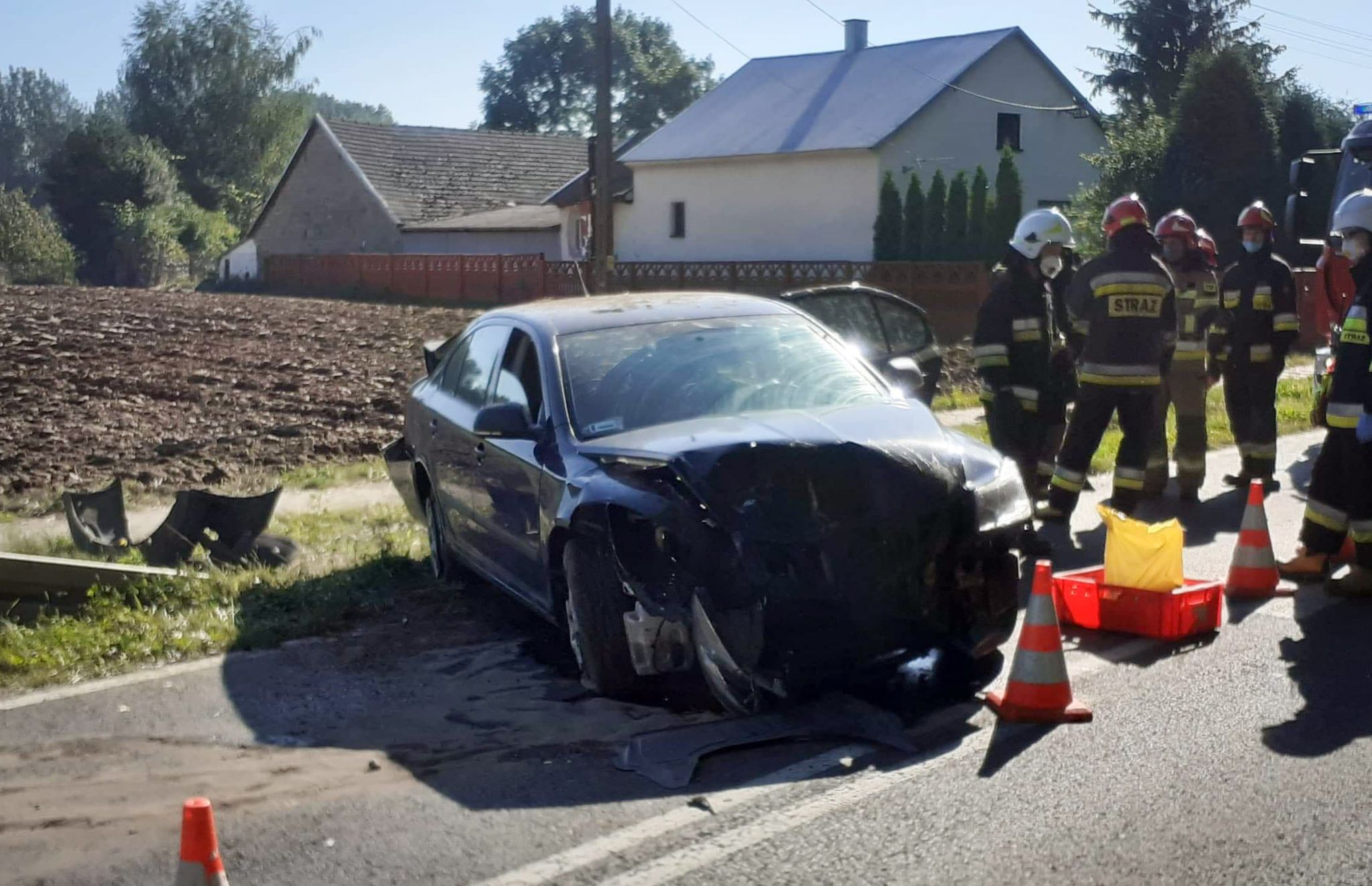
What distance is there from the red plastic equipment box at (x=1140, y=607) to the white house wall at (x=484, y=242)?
4180 centimetres

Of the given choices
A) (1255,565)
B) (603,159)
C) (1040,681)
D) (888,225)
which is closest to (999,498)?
(1040,681)

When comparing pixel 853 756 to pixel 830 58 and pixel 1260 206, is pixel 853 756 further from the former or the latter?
pixel 830 58

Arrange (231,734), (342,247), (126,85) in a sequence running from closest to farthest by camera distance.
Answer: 1. (231,734)
2. (342,247)
3. (126,85)

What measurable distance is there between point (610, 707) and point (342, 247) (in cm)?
5032

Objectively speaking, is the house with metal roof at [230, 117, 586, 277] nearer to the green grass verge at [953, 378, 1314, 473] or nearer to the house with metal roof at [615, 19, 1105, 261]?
the house with metal roof at [615, 19, 1105, 261]


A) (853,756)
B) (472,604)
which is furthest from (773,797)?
(472,604)

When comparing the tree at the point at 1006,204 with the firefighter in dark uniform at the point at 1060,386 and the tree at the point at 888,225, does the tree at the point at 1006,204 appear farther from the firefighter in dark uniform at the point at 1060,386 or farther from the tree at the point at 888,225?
the firefighter in dark uniform at the point at 1060,386

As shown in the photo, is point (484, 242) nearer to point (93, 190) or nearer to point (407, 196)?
point (407, 196)

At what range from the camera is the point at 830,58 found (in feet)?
148

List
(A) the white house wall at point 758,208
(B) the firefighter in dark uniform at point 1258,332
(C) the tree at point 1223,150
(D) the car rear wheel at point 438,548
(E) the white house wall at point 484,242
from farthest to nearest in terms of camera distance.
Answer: (E) the white house wall at point 484,242 → (A) the white house wall at point 758,208 → (C) the tree at point 1223,150 → (B) the firefighter in dark uniform at point 1258,332 → (D) the car rear wheel at point 438,548

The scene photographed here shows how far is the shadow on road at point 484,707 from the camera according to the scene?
16.4 ft

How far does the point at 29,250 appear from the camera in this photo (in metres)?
56.3

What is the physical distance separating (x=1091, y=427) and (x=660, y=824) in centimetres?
534

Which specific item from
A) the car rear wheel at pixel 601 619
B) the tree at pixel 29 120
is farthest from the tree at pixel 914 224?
the tree at pixel 29 120
